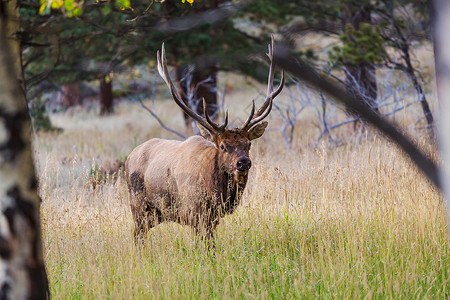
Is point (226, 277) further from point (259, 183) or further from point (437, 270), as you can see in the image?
point (259, 183)

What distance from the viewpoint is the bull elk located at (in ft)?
16.6

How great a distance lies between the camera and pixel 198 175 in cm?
531

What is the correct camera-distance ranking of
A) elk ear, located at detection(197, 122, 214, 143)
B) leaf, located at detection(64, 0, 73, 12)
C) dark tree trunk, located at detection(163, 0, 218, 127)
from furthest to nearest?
dark tree trunk, located at detection(163, 0, 218, 127)
elk ear, located at detection(197, 122, 214, 143)
leaf, located at detection(64, 0, 73, 12)

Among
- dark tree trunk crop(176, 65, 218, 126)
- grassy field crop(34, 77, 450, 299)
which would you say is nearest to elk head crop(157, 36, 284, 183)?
grassy field crop(34, 77, 450, 299)

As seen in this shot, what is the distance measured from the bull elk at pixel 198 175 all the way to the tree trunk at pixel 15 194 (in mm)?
2263

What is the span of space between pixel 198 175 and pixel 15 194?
2.78 m

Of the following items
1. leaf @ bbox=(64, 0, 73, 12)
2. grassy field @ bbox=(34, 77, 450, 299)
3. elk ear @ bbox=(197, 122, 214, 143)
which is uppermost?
leaf @ bbox=(64, 0, 73, 12)

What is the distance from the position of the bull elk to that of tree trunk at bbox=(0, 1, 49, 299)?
89.1 inches

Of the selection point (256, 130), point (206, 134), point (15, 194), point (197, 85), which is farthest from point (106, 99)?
point (15, 194)

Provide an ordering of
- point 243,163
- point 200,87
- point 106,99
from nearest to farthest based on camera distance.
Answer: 1. point 243,163
2. point 200,87
3. point 106,99

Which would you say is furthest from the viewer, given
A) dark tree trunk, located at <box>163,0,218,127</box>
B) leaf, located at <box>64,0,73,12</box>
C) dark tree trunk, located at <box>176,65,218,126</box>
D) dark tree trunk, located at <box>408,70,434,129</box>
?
dark tree trunk, located at <box>176,65,218,126</box>

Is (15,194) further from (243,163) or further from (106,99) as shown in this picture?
(106,99)

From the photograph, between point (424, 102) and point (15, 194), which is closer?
point (15, 194)

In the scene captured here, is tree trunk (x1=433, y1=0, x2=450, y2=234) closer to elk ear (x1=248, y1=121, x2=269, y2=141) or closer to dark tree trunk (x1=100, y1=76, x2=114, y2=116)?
elk ear (x1=248, y1=121, x2=269, y2=141)
